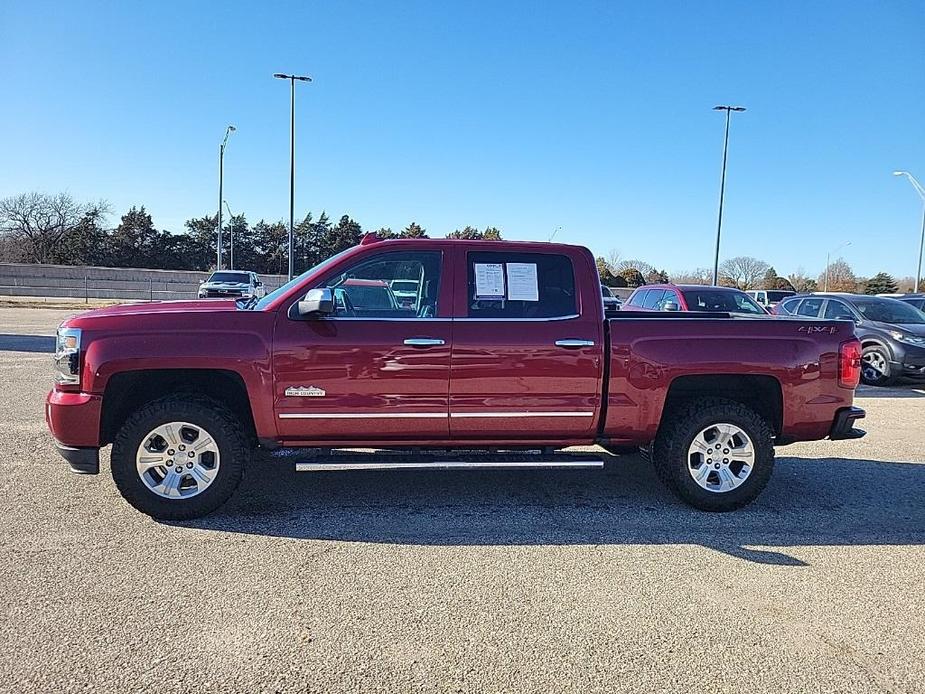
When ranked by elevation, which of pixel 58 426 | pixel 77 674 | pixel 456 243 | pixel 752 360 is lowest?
pixel 77 674

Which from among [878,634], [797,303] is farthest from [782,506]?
[797,303]

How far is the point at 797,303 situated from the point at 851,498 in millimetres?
9816

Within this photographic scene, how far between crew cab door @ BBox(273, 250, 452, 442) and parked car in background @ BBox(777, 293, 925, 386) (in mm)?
8486

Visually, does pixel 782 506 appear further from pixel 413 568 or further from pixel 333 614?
pixel 333 614

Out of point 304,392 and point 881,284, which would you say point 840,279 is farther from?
point 304,392

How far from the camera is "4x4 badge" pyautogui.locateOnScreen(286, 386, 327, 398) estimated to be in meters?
4.68

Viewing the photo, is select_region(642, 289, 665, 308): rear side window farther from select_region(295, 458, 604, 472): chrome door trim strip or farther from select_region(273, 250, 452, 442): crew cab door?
select_region(273, 250, 452, 442): crew cab door

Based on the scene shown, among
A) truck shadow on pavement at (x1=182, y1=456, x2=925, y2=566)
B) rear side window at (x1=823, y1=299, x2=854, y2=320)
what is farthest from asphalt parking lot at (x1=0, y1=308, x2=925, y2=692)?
rear side window at (x1=823, y1=299, x2=854, y2=320)

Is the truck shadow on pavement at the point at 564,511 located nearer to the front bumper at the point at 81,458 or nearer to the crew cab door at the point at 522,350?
the crew cab door at the point at 522,350

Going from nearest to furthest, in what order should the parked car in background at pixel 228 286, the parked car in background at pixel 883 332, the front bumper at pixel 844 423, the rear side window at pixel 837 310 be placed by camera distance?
the front bumper at pixel 844 423 → the parked car in background at pixel 883 332 → the rear side window at pixel 837 310 → the parked car in background at pixel 228 286

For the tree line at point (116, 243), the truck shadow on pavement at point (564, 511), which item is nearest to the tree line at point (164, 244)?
the tree line at point (116, 243)

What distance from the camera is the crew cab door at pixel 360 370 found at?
15.3 ft

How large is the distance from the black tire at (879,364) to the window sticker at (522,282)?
904 centimetres

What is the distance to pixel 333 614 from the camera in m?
3.42
